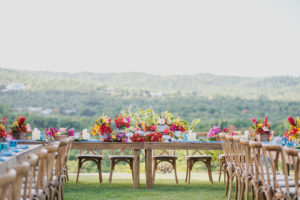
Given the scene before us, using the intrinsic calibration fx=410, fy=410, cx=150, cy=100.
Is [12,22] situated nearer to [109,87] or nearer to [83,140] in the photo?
[109,87]

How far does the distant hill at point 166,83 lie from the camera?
1866cm

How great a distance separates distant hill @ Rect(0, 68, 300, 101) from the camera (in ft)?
61.2

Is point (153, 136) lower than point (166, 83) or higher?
lower

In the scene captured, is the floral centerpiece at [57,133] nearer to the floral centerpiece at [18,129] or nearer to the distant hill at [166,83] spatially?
the floral centerpiece at [18,129]

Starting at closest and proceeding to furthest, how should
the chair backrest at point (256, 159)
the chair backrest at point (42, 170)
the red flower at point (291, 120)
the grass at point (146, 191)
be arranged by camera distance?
1. the chair backrest at point (42, 170)
2. the chair backrest at point (256, 159)
3. the red flower at point (291, 120)
4. the grass at point (146, 191)

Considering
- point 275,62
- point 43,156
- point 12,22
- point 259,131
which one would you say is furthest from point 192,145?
point 12,22

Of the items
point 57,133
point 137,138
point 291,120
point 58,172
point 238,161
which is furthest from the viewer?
point 57,133

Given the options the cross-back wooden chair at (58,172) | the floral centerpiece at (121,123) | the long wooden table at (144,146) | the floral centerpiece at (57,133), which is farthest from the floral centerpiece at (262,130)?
the cross-back wooden chair at (58,172)

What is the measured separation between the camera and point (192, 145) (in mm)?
5824

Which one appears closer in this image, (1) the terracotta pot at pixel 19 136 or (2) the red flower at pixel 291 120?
(2) the red flower at pixel 291 120

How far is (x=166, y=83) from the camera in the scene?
20469mm

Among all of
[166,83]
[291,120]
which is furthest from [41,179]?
[166,83]

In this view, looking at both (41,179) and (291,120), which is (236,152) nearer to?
(291,120)

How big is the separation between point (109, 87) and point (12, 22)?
217 inches
